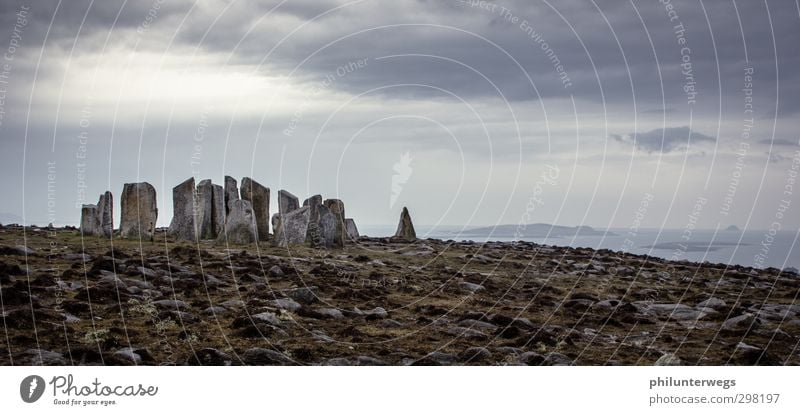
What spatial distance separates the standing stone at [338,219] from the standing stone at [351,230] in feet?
10.7

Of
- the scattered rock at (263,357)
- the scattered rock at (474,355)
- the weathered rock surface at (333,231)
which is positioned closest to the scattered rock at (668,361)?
the scattered rock at (474,355)

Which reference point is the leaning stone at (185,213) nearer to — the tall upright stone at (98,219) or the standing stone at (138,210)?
the standing stone at (138,210)

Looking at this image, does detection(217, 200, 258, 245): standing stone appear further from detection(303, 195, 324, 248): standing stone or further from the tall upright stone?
the tall upright stone

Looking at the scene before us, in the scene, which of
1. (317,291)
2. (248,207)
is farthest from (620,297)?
(248,207)

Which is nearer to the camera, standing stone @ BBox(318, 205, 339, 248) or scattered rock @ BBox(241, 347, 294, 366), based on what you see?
scattered rock @ BBox(241, 347, 294, 366)

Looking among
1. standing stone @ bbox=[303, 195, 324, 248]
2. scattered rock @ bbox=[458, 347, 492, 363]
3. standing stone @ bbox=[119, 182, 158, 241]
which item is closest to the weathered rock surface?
standing stone @ bbox=[303, 195, 324, 248]

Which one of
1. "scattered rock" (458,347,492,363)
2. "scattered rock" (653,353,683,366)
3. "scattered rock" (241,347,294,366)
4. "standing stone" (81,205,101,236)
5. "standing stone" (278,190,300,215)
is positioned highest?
"standing stone" (278,190,300,215)

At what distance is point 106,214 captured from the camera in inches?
2120

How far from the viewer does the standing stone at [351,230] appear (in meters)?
63.1

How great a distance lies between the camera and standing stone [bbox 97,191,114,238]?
175 feet

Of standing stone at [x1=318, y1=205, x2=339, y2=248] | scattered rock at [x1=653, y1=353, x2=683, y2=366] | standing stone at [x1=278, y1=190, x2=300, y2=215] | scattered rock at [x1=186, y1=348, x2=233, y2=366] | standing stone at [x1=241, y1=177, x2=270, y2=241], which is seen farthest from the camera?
standing stone at [x1=278, y1=190, x2=300, y2=215]

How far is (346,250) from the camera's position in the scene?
178 feet

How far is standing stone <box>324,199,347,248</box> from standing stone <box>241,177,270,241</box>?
425 centimetres

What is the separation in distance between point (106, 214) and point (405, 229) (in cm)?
2470
